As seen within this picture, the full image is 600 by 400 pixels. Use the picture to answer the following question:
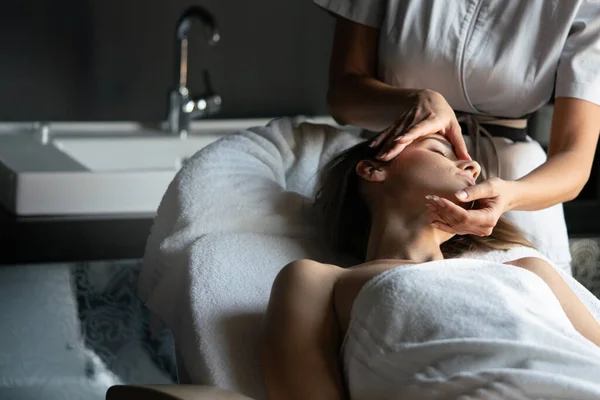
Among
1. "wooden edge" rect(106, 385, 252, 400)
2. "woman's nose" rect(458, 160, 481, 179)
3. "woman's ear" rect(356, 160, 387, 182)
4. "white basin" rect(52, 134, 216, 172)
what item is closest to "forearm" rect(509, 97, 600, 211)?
"woman's nose" rect(458, 160, 481, 179)

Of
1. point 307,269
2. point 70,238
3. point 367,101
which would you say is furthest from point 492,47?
point 70,238

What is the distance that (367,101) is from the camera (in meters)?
1.87

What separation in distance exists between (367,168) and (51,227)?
76cm

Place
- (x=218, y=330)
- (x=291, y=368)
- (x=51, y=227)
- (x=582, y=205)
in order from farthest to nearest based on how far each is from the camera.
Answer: (x=582, y=205)
(x=51, y=227)
(x=218, y=330)
(x=291, y=368)

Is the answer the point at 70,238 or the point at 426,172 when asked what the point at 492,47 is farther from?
the point at 70,238

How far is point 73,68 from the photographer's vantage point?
312 centimetres

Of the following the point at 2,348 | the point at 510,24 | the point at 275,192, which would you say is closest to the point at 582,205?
the point at 510,24

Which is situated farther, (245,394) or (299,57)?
(299,57)

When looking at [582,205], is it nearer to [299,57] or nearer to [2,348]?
[299,57]

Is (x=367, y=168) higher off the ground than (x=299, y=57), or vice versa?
(x=367, y=168)

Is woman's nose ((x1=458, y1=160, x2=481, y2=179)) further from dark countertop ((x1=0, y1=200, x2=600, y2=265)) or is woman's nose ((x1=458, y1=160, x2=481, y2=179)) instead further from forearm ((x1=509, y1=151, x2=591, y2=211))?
dark countertop ((x1=0, y1=200, x2=600, y2=265))

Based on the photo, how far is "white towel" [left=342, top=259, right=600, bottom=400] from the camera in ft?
4.21

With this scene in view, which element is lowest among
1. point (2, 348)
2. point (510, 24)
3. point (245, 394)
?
point (2, 348)

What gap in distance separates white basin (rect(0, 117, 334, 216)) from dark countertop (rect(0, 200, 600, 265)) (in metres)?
0.07
